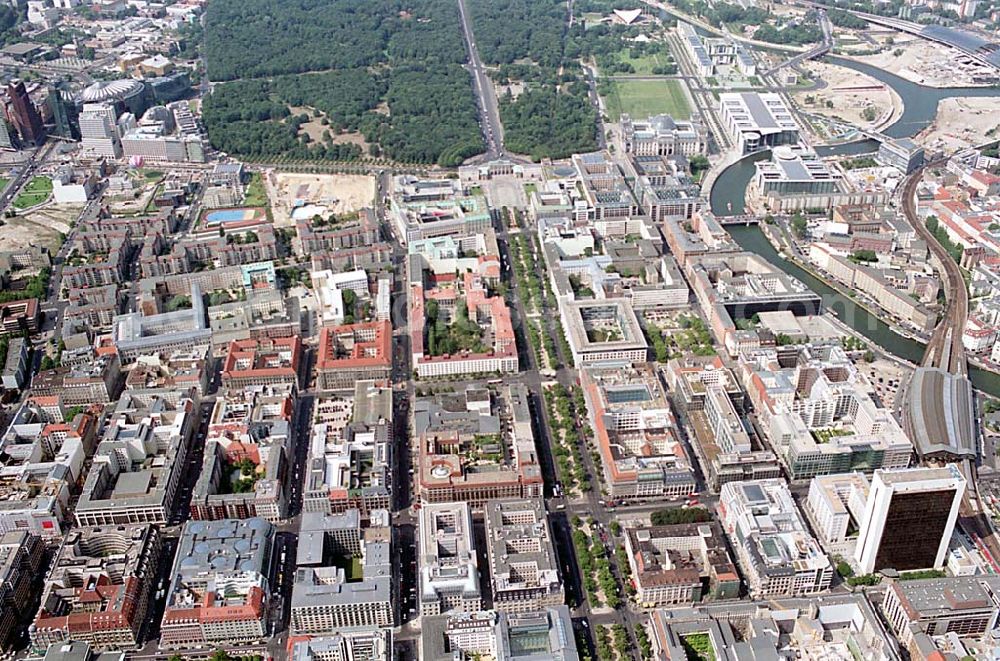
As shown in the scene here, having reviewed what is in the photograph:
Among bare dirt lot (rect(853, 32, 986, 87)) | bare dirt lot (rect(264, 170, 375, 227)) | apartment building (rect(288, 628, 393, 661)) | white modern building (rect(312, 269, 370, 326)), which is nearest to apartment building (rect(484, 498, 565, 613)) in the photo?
apartment building (rect(288, 628, 393, 661))

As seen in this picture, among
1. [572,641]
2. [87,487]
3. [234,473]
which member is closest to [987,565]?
[572,641]

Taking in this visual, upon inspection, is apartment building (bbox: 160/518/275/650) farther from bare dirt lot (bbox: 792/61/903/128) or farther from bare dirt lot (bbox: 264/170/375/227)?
bare dirt lot (bbox: 792/61/903/128)

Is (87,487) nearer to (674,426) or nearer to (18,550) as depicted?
(18,550)

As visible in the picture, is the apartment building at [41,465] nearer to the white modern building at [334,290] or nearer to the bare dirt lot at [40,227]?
the white modern building at [334,290]

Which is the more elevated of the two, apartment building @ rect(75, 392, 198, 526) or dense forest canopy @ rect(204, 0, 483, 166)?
apartment building @ rect(75, 392, 198, 526)

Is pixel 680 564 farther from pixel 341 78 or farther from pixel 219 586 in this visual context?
pixel 341 78

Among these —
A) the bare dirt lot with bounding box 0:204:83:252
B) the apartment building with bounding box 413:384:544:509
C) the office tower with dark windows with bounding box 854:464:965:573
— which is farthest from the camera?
the bare dirt lot with bounding box 0:204:83:252
